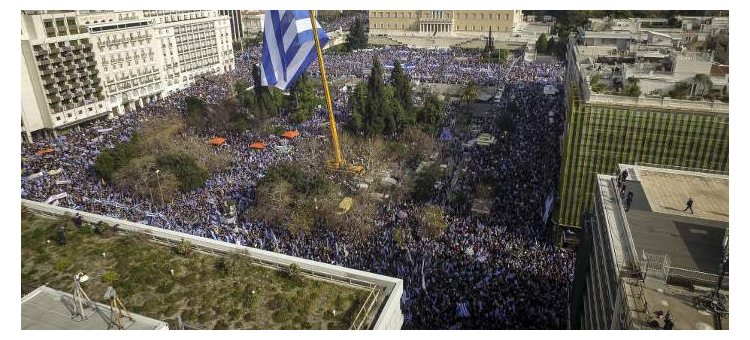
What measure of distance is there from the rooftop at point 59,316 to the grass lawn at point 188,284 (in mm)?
980

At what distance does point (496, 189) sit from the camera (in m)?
28.2

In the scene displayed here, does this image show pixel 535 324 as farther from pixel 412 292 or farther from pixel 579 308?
pixel 412 292

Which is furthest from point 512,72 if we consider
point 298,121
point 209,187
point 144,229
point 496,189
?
point 144,229

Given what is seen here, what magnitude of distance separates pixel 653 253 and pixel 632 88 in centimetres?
1439

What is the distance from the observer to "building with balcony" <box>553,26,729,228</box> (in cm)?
2339

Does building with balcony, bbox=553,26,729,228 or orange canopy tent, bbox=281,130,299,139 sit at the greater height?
building with balcony, bbox=553,26,729,228

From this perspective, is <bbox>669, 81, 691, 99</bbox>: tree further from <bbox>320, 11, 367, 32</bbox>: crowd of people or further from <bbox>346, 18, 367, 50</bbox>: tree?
<bbox>320, 11, 367, 32</bbox>: crowd of people

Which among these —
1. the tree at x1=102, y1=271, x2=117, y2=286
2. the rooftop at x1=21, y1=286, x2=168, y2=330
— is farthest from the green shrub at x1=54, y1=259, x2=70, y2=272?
the rooftop at x1=21, y1=286, x2=168, y2=330

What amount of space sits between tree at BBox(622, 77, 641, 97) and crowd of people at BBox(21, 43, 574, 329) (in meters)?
7.11

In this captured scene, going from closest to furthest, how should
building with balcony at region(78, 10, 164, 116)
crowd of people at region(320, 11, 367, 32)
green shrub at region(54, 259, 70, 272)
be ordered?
green shrub at region(54, 259, 70, 272) < building with balcony at region(78, 10, 164, 116) < crowd of people at region(320, 11, 367, 32)

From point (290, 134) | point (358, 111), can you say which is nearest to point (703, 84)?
point (358, 111)

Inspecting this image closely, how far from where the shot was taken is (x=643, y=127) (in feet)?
79.7

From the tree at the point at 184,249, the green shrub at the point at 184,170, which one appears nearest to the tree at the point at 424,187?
the green shrub at the point at 184,170
